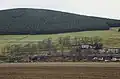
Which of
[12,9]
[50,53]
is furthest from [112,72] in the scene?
[12,9]

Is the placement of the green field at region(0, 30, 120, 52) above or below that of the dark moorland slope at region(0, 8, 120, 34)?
below

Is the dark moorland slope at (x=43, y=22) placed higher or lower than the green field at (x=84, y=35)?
higher

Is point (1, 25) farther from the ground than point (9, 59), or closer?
farther from the ground

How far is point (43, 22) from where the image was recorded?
75.9ft

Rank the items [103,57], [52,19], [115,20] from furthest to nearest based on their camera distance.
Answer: [52,19] < [115,20] < [103,57]

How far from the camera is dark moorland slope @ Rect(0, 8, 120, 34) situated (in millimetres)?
22172

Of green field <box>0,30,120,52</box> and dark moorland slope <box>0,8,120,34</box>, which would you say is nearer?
green field <box>0,30,120,52</box>

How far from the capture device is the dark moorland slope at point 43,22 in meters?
22.2

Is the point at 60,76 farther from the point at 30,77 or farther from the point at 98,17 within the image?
the point at 98,17

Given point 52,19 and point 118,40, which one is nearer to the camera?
point 118,40

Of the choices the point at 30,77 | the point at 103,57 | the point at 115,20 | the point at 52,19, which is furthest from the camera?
the point at 52,19

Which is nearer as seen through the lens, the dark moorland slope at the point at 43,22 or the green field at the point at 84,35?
the green field at the point at 84,35

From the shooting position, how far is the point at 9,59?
2098cm

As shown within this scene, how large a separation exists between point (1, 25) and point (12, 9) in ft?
3.86
